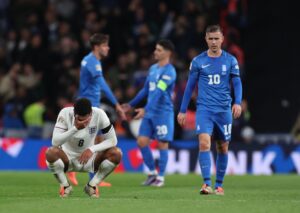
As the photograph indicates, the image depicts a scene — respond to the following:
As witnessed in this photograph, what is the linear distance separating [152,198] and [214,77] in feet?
6.74

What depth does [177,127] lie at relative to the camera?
21812mm

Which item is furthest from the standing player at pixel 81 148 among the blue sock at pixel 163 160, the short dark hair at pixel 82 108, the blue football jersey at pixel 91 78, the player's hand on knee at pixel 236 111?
the blue sock at pixel 163 160

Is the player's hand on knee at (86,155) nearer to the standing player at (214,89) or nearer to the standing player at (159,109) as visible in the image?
the standing player at (214,89)

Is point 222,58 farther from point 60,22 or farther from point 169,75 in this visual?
point 60,22

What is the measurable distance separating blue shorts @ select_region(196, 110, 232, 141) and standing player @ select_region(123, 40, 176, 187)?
2899 mm

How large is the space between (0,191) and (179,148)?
857cm

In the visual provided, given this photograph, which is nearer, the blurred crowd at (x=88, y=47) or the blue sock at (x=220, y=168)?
the blue sock at (x=220, y=168)

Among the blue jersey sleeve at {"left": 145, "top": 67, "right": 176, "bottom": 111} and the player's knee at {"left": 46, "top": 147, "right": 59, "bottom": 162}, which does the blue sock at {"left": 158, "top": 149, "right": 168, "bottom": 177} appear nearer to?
the blue jersey sleeve at {"left": 145, "top": 67, "right": 176, "bottom": 111}

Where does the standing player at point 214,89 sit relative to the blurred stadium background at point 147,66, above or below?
above

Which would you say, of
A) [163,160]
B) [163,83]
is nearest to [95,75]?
[163,83]

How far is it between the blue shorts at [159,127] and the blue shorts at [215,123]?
9.84ft

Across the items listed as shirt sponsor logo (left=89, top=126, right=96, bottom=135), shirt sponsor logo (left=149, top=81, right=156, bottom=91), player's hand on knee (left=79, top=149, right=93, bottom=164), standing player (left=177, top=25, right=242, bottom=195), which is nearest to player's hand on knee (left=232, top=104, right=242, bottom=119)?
standing player (left=177, top=25, right=242, bottom=195)

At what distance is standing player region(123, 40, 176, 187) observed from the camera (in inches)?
611

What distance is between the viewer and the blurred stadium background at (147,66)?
21.6m
